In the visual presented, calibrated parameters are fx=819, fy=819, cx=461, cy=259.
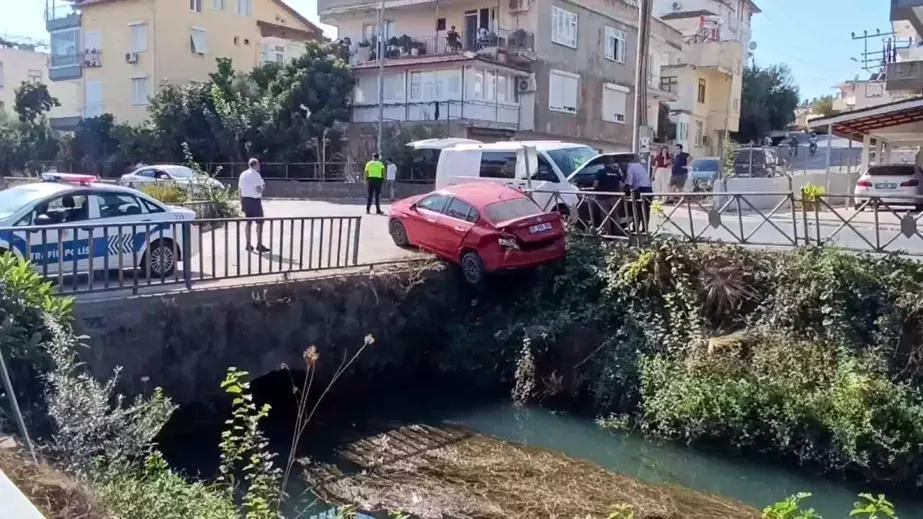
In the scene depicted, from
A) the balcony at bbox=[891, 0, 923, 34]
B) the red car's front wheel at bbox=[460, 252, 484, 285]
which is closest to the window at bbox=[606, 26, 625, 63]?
the balcony at bbox=[891, 0, 923, 34]

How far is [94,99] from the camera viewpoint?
44.5 meters

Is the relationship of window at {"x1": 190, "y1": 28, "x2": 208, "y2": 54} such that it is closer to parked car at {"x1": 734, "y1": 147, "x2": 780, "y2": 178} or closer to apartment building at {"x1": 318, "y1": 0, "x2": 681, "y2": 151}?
apartment building at {"x1": 318, "y1": 0, "x2": 681, "y2": 151}

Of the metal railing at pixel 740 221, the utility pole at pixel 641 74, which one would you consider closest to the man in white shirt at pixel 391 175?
the utility pole at pixel 641 74

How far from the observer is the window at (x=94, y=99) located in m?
44.1

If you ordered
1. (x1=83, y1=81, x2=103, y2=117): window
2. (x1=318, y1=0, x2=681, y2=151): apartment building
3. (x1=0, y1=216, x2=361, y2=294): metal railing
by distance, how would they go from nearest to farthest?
(x1=0, y1=216, x2=361, y2=294): metal railing < (x1=318, y1=0, x2=681, y2=151): apartment building < (x1=83, y1=81, x2=103, y2=117): window

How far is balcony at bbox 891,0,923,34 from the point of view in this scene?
1734 cm

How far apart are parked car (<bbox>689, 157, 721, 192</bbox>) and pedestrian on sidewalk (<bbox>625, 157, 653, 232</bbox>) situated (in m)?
13.2

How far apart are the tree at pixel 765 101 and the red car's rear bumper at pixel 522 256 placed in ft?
143

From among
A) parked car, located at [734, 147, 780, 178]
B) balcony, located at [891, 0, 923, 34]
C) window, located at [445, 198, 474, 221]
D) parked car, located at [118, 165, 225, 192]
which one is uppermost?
balcony, located at [891, 0, 923, 34]

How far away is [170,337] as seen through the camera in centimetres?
1068

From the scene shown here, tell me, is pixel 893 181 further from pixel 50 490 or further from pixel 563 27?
pixel 50 490

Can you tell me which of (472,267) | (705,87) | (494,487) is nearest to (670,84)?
(705,87)

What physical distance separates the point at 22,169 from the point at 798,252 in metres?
40.4

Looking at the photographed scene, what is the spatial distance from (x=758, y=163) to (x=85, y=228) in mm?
33006
